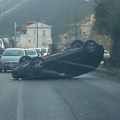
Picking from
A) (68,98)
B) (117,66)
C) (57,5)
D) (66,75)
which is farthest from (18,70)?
(57,5)

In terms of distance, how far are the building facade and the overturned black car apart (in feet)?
303

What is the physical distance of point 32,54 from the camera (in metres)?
44.0

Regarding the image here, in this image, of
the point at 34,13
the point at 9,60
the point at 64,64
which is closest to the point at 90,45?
the point at 64,64

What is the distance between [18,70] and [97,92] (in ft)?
A: 29.2

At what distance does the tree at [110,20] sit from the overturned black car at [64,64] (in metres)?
9.19

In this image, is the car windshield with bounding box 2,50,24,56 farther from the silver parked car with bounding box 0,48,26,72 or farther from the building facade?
the building facade

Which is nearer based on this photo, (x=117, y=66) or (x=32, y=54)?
(x=117, y=66)

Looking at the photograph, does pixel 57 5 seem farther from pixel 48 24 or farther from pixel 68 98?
pixel 68 98

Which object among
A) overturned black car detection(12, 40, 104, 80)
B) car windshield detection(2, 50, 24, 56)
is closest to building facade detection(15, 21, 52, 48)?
car windshield detection(2, 50, 24, 56)

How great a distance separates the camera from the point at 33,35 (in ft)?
430

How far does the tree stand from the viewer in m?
37.7

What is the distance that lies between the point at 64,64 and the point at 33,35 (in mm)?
103058

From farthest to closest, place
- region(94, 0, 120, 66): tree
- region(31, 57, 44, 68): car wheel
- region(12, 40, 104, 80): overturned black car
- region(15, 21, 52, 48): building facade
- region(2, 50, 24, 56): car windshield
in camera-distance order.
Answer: region(15, 21, 52, 48): building facade < region(2, 50, 24, 56): car windshield < region(94, 0, 120, 66): tree < region(12, 40, 104, 80): overturned black car < region(31, 57, 44, 68): car wheel

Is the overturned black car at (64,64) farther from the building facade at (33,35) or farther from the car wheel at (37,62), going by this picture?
the building facade at (33,35)
